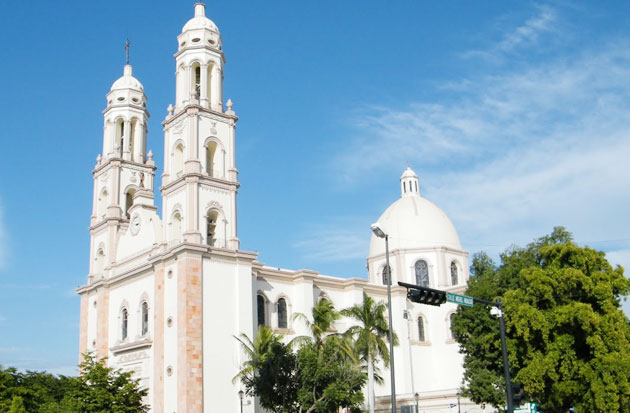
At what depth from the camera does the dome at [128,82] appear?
49.4 meters

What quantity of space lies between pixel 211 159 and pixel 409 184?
25.6 m

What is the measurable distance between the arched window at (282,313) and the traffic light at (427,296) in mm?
24502

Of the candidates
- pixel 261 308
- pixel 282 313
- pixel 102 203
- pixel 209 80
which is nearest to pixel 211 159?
pixel 209 80

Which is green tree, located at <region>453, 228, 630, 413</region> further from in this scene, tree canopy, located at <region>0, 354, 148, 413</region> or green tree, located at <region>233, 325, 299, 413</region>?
tree canopy, located at <region>0, 354, 148, 413</region>

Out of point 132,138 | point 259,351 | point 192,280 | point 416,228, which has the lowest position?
point 259,351

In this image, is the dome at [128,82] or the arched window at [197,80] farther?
the dome at [128,82]

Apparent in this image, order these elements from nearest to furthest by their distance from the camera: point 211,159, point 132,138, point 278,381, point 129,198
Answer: point 278,381, point 211,159, point 129,198, point 132,138

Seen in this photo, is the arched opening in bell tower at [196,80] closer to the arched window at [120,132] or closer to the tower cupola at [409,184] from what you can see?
the arched window at [120,132]

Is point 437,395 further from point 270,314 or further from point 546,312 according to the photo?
point 546,312

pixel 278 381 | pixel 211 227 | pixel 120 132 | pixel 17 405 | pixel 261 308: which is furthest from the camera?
pixel 120 132

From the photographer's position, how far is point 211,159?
41.5 meters

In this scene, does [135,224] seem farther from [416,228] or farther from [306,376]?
[416,228]

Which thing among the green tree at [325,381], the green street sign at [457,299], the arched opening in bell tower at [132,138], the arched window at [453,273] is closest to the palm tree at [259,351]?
the green tree at [325,381]

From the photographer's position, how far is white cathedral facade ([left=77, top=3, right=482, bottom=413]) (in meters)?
36.4
